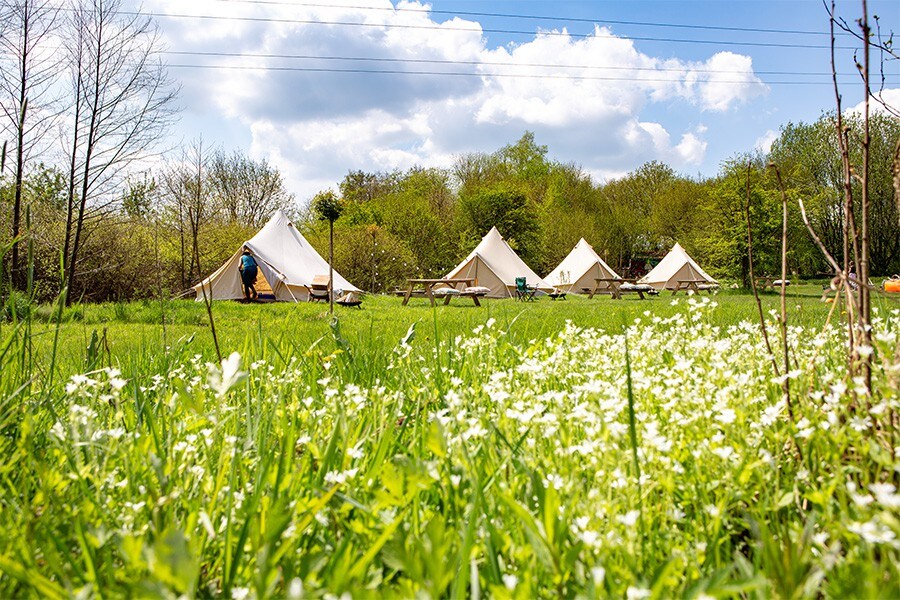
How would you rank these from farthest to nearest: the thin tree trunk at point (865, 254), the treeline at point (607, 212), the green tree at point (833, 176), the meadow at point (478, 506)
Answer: the green tree at point (833, 176) → the treeline at point (607, 212) → the thin tree trunk at point (865, 254) → the meadow at point (478, 506)

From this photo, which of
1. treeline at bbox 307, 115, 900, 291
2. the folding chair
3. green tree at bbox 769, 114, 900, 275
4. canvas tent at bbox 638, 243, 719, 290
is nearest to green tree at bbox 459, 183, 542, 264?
treeline at bbox 307, 115, 900, 291

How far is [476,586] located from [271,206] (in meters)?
41.4

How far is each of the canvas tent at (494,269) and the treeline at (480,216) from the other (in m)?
2.76

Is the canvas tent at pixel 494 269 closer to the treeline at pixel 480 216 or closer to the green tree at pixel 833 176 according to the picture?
the treeline at pixel 480 216

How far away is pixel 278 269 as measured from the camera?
2102cm

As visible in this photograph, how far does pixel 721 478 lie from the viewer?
4.42ft

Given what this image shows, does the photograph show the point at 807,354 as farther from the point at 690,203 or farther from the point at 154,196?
the point at 690,203

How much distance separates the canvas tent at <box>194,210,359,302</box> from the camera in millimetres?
20734

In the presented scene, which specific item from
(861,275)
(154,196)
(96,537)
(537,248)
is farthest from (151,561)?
(537,248)

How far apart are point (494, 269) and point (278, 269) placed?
11.0 metres

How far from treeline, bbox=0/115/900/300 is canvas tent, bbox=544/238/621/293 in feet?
12.7

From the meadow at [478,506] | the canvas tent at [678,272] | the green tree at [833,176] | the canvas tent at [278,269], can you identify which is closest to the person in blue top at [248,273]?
the canvas tent at [278,269]

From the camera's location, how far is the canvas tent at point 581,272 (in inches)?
1264

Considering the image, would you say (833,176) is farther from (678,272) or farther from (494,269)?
(494,269)
